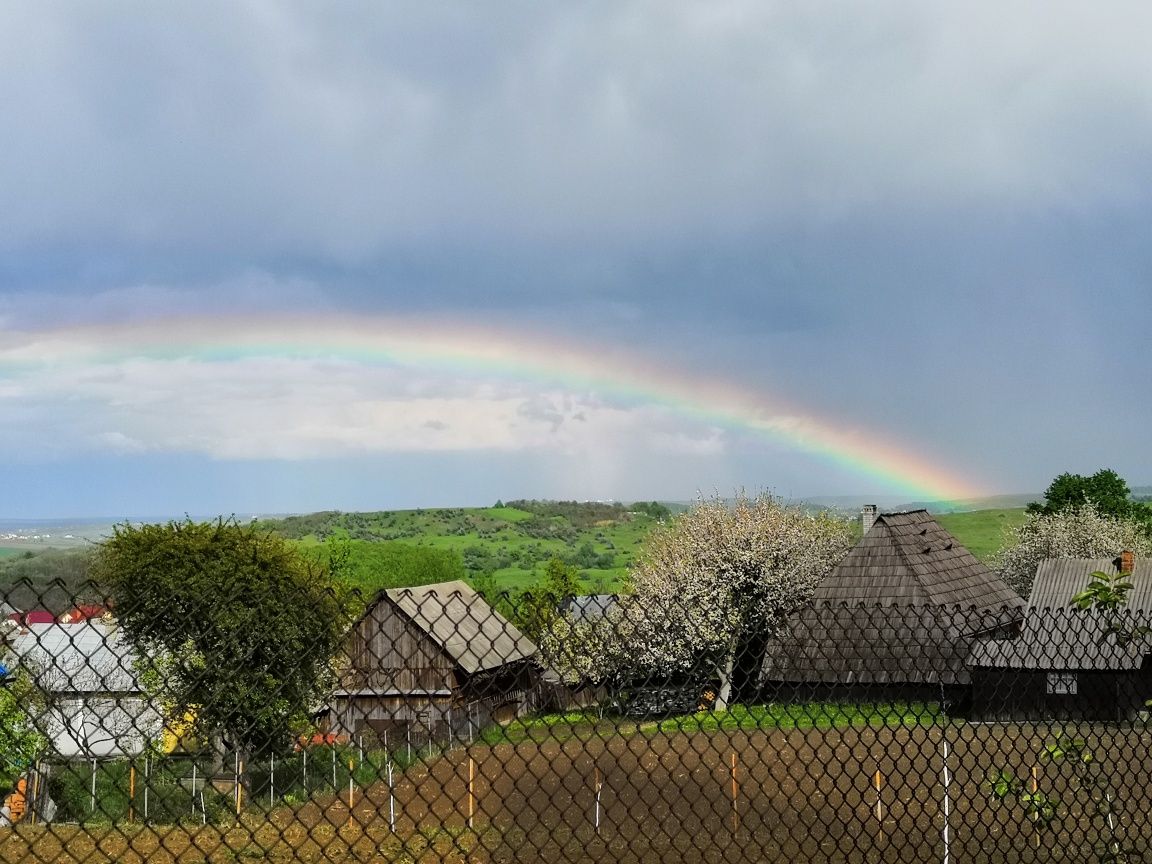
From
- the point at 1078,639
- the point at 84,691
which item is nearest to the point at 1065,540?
the point at 1078,639

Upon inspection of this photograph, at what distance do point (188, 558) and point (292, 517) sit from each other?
Answer: 165732 millimetres

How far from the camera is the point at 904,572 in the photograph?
135 ft

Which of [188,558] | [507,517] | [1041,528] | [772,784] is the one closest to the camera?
[772,784]

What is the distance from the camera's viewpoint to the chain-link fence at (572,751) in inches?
208

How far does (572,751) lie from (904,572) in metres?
21.2

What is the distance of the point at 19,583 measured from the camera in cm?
353

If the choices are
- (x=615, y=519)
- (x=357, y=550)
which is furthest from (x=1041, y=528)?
(x=615, y=519)

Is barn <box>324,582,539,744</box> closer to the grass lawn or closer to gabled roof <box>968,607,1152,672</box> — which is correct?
the grass lawn

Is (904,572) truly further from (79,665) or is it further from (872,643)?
(79,665)

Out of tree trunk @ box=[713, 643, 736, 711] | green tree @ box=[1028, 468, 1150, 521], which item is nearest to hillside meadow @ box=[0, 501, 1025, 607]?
green tree @ box=[1028, 468, 1150, 521]

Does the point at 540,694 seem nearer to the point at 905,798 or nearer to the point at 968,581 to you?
the point at 905,798

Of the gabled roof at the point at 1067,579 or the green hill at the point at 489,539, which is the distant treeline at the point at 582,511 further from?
the gabled roof at the point at 1067,579

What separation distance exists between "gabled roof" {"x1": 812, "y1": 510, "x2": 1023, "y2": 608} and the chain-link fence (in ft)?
19.2

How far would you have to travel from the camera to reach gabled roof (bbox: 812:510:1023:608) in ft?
134
